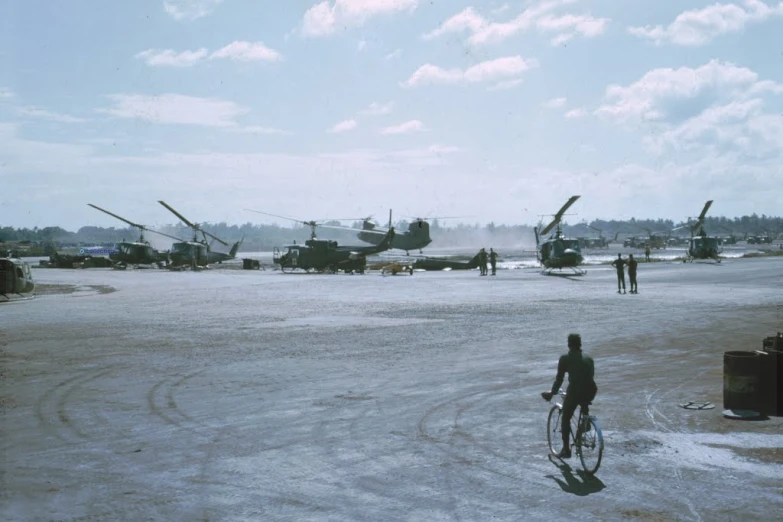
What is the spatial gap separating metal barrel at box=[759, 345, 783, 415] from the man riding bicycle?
4217 mm

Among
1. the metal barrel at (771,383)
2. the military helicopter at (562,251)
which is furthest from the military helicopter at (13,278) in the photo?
the military helicopter at (562,251)

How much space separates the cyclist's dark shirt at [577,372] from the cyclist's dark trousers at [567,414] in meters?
0.06

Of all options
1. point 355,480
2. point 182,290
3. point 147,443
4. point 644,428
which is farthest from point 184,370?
point 182,290

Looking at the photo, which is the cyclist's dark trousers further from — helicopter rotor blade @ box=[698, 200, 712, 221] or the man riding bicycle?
helicopter rotor blade @ box=[698, 200, 712, 221]

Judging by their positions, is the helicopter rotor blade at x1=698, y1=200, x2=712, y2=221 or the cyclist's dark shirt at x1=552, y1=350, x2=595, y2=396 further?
the helicopter rotor blade at x1=698, y1=200, x2=712, y2=221

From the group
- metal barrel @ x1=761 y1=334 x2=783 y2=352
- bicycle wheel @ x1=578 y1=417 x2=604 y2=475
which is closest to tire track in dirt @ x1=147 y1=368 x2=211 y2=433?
→ bicycle wheel @ x1=578 y1=417 x2=604 y2=475

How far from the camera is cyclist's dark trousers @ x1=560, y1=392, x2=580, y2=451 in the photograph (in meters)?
8.13

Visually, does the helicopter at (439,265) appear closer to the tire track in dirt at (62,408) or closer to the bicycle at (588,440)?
the tire track in dirt at (62,408)

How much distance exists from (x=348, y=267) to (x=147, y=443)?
171 feet

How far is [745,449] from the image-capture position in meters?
8.76

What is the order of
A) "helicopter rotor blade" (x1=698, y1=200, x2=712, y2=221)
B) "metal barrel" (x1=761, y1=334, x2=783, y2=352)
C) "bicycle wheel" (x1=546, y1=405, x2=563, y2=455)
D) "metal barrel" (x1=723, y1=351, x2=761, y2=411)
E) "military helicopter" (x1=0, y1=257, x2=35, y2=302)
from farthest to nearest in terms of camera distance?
"helicopter rotor blade" (x1=698, y1=200, x2=712, y2=221) → "military helicopter" (x1=0, y1=257, x2=35, y2=302) → "metal barrel" (x1=761, y1=334, x2=783, y2=352) → "metal barrel" (x1=723, y1=351, x2=761, y2=411) → "bicycle wheel" (x1=546, y1=405, x2=563, y2=455)

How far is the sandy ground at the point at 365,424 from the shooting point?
23.0ft

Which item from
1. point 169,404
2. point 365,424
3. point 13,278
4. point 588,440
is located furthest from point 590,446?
point 13,278

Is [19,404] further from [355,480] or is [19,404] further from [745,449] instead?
[745,449]
